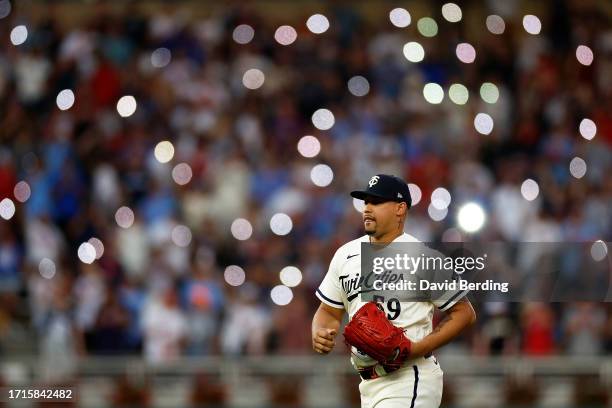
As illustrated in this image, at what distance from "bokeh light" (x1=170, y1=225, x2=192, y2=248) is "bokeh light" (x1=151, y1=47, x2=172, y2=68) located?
280 cm

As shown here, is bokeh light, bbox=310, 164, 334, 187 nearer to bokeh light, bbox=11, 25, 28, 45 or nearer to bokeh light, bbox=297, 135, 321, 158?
bokeh light, bbox=297, 135, 321, 158

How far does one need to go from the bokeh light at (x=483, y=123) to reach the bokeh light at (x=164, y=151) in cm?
344

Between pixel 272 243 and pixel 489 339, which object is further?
pixel 272 243

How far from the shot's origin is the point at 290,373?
13.8 metres

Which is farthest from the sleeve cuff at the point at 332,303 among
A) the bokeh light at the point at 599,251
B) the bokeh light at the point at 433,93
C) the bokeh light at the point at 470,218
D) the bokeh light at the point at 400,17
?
the bokeh light at the point at 400,17

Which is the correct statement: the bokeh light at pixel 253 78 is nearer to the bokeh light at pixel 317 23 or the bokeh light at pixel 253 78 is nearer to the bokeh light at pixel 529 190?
the bokeh light at pixel 317 23

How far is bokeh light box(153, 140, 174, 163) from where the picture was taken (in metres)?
16.1

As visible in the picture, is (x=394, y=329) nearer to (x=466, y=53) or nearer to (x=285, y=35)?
(x=466, y=53)

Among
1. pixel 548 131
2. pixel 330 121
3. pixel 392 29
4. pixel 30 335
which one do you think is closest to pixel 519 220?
pixel 548 131

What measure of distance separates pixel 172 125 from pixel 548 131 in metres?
4.24

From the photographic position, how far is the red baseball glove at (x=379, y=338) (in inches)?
297

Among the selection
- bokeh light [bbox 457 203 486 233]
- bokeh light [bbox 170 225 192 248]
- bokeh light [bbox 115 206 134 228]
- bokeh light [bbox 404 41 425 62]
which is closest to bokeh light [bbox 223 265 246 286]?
bokeh light [bbox 170 225 192 248]

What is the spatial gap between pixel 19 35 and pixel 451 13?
541 centimetres

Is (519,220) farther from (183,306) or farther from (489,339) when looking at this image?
(183,306)
